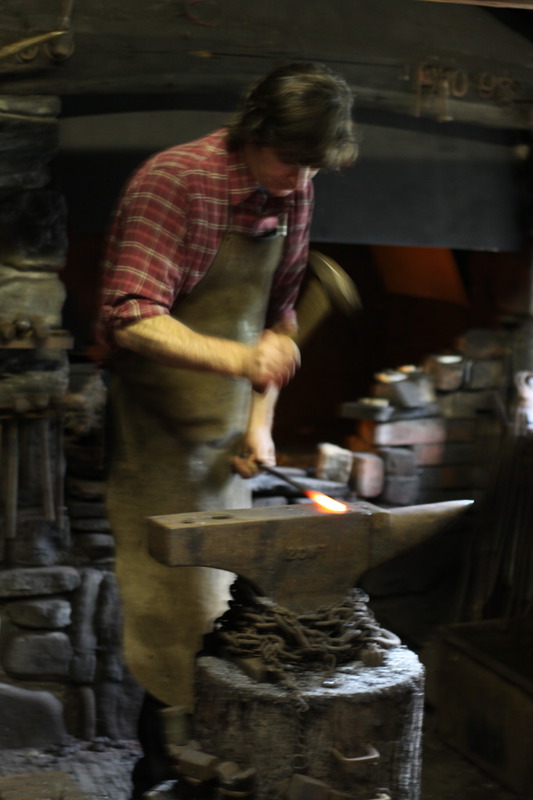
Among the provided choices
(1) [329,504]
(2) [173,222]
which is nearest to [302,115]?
(2) [173,222]

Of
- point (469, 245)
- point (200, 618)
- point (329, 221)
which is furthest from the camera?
point (469, 245)

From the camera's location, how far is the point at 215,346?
2230 mm

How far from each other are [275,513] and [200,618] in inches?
20.9

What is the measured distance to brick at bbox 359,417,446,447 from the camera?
4.13 m

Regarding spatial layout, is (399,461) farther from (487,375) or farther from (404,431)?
(487,375)

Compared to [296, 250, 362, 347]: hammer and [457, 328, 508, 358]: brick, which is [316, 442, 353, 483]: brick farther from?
[296, 250, 362, 347]: hammer

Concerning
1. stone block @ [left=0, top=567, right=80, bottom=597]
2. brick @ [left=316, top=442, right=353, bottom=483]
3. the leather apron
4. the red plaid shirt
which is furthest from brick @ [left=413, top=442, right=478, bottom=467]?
the red plaid shirt

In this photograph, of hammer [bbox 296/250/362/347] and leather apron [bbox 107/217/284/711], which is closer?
hammer [bbox 296/250/362/347]

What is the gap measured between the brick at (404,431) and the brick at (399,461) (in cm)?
4

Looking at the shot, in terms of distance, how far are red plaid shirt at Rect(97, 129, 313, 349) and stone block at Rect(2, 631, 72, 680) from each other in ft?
4.48

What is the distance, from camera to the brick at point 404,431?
413 centimetres

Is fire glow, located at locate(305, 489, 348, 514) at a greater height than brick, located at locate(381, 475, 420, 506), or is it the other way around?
fire glow, located at locate(305, 489, 348, 514)

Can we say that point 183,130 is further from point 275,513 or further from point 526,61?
point 275,513

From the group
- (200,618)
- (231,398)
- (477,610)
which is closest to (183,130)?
(231,398)
